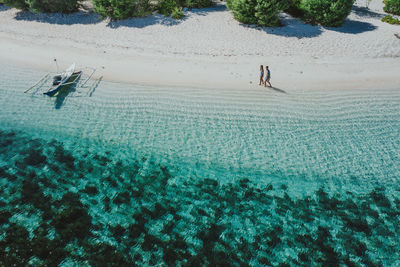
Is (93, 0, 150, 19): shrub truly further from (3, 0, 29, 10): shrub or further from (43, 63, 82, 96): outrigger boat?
(43, 63, 82, 96): outrigger boat

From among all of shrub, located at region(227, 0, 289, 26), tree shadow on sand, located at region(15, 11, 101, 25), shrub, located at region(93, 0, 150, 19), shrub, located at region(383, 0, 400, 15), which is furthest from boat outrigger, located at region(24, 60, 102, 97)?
shrub, located at region(383, 0, 400, 15)

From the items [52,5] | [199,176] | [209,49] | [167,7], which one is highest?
[167,7]

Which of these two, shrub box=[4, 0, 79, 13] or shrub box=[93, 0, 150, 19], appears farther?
shrub box=[4, 0, 79, 13]

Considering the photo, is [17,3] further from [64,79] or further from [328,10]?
[328,10]

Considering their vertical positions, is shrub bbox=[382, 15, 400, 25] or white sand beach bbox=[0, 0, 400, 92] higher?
shrub bbox=[382, 15, 400, 25]

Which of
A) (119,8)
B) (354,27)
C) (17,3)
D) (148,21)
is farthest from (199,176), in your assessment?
(17,3)

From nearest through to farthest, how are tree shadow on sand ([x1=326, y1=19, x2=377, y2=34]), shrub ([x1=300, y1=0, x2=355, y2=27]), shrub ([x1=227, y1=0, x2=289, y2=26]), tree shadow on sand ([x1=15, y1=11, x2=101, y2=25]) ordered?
shrub ([x1=227, y1=0, x2=289, y2=26]) → shrub ([x1=300, y1=0, x2=355, y2=27]) → tree shadow on sand ([x1=326, y1=19, x2=377, y2=34]) → tree shadow on sand ([x1=15, y1=11, x2=101, y2=25])
